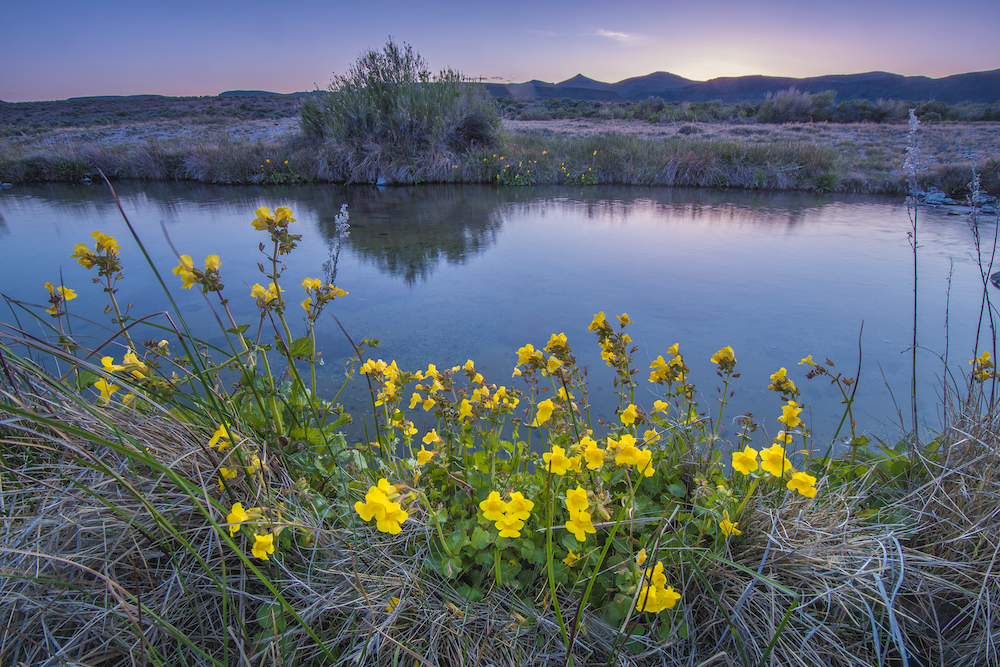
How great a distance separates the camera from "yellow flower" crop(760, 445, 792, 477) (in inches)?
34.6

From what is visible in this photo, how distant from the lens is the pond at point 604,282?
218 cm

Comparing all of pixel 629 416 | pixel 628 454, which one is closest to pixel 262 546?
pixel 628 454

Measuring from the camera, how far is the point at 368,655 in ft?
2.86

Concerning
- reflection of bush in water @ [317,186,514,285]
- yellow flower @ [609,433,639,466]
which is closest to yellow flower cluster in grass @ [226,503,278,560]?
yellow flower @ [609,433,639,466]

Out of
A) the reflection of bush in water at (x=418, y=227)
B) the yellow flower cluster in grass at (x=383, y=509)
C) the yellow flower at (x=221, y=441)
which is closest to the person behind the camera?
the yellow flower cluster in grass at (x=383, y=509)

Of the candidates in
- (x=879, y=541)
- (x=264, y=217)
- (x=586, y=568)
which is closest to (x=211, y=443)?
(x=264, y=217)

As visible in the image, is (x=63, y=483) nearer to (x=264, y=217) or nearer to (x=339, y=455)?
(x=339, y=455)

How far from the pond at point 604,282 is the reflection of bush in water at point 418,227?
0.04 m

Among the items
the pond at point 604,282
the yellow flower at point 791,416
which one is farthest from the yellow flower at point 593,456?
the pond at point 604,282

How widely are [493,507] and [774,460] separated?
602mm

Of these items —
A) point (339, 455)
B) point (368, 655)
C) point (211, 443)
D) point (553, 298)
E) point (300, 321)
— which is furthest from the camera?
point (553, 298)

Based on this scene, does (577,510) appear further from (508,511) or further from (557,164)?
(557,164)

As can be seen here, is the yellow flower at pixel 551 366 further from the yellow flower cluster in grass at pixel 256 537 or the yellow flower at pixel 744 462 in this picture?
the yellow flower cluster in grass at pixel 256 537

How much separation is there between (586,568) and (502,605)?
8.2 inches
